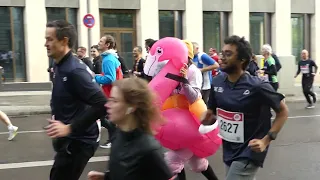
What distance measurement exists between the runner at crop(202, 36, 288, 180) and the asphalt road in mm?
2459

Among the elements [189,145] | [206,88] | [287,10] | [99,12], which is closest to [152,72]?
[189,145]

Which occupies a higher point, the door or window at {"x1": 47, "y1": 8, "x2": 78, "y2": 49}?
window at {"x1": 47, "y1": 8, "x2": 78, "y2": 49}

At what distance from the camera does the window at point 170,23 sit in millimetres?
23328

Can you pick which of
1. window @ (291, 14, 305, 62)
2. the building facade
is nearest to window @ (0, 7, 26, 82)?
the building facade

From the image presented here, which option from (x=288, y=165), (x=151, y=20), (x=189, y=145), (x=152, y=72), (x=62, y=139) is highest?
(x=151, y=20)

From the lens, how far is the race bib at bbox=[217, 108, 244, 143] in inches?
153

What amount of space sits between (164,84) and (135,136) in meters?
2.52

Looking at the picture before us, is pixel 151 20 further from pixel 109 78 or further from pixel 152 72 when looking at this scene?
pixel 152 72

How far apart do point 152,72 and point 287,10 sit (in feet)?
70.7

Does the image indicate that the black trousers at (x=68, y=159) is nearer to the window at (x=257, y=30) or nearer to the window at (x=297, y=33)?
the window at (x=257, y=30)

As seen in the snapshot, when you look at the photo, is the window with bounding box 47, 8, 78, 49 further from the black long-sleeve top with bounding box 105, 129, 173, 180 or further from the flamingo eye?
the black long-sleeve top with bounding box 105, 129, 173, 180

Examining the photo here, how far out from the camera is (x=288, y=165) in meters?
6.98

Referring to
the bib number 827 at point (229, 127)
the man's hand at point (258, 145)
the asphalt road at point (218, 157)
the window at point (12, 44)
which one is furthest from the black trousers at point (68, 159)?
the window at point (12, 44)

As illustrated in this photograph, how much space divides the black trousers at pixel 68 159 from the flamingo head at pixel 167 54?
6.52 feet
